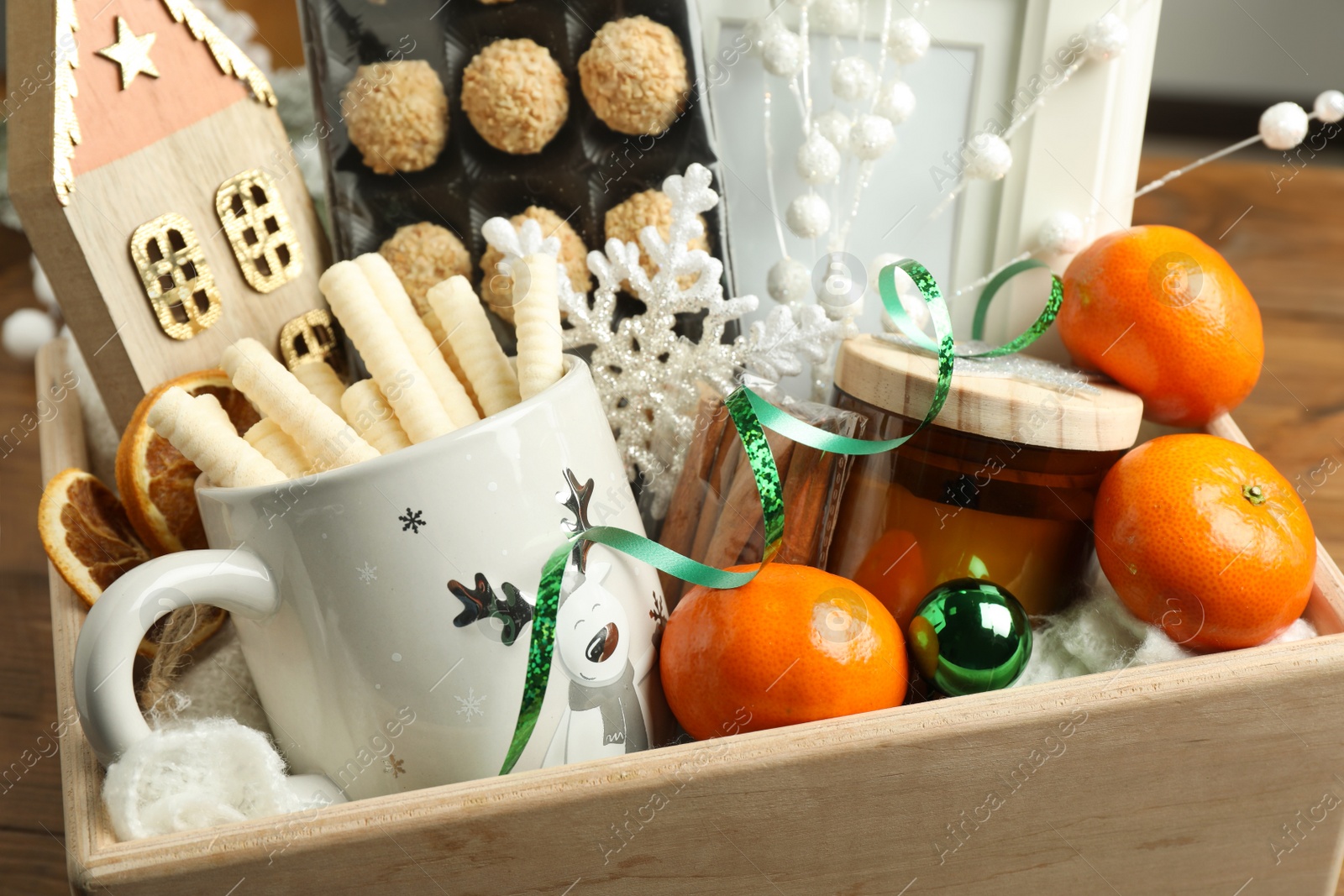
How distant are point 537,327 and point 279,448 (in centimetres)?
13

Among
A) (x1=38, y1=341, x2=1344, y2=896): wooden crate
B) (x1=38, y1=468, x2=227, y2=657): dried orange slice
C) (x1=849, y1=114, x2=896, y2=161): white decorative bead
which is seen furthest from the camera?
(x1=849, y1=114, x2=896, y2=161): white decorative bead

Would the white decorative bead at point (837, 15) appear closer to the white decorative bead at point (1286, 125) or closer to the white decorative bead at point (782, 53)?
the white decorative bead at point (782, 53)

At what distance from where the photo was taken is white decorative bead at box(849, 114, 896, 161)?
556 millimetres

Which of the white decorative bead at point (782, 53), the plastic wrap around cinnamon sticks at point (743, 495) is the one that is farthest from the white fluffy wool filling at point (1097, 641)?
the white decorative bead at point (782, 53)

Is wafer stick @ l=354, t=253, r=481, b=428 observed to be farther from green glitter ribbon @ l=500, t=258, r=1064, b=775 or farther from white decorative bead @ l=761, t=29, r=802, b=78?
white decorative bead @ l=761, t=29, r=802, b=78

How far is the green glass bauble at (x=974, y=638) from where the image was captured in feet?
1.34

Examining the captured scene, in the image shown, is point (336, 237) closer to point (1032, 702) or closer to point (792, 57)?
point (792, 57)

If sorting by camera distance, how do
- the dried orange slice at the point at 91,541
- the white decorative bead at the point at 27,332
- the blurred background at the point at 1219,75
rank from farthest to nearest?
1. the blurred background at the point at 1219,75
2. the white decorative bead at the point at 27,332
3. the dried orange slice at the point at 91,541

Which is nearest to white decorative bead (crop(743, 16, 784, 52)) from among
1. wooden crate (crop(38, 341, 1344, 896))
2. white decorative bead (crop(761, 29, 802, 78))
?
white decorative bead (crop(761, 29, 802, 78))

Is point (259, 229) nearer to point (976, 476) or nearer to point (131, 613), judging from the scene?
point (131, 613)

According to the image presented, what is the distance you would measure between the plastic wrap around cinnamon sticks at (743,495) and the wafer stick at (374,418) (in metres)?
0.17

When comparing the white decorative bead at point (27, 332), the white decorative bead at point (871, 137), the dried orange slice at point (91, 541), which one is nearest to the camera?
the dried orange slice at point (91, 541)

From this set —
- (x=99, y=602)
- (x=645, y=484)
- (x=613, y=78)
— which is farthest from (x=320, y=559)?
(x=613, y=78)

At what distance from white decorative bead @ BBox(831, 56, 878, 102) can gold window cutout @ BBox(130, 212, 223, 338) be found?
395 millimetres
